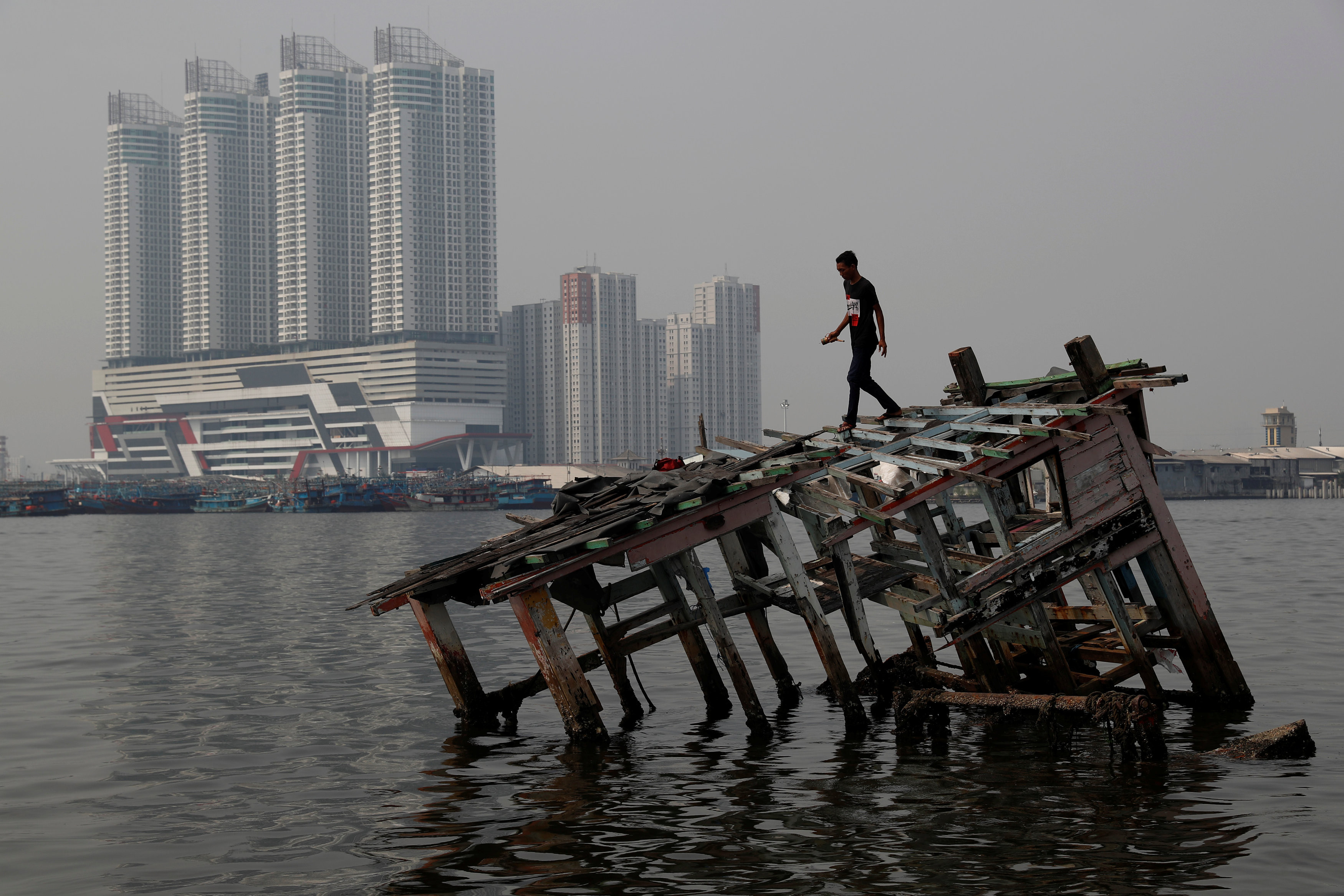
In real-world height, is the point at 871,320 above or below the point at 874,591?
above

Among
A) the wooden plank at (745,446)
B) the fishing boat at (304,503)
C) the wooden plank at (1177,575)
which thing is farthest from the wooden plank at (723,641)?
the fishing boat at (304,503)

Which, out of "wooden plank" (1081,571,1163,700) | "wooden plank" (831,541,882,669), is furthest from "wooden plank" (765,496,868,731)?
"wooden plank" (1081,571,1163,700)

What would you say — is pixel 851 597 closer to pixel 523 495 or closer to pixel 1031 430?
pixel 1031 430

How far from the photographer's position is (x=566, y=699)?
1402 centimetres

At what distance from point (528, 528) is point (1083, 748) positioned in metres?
7.75

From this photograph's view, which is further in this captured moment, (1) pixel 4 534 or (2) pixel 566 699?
(1) pixel 4 534

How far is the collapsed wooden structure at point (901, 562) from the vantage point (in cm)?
1389

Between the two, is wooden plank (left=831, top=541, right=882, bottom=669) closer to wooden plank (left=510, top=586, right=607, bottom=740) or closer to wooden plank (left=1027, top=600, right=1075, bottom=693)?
wooden plank (left=1027, top=600, right=1075, bottom=693)

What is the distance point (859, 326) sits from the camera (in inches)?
637

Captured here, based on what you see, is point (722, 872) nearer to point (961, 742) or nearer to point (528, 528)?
point (961, 742)

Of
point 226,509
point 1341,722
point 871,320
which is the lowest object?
point 226,509

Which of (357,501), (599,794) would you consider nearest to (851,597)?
(599,794)

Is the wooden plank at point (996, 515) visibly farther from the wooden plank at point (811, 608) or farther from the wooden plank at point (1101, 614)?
the wooden plank at point (811, 608)

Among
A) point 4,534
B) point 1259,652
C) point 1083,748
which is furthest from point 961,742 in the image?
point 4,534
